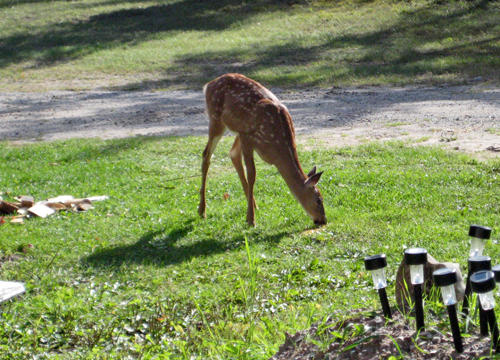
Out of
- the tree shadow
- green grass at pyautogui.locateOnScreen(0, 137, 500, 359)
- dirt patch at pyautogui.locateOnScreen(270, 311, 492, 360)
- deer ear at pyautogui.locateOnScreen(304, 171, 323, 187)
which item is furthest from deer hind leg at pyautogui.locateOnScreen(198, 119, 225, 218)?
the tree shadow

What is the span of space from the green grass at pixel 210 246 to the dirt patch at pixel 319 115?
63.4 inches

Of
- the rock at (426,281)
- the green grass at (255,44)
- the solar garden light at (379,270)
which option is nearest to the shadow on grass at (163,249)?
the rock at (426,281)

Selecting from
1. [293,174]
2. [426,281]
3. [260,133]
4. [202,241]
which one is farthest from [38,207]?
[426,281]

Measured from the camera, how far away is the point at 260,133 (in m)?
7.41

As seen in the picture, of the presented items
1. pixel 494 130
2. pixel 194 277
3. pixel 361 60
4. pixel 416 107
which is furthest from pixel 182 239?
pixel 361 60

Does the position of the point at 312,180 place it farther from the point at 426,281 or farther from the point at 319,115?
the point at 319,115

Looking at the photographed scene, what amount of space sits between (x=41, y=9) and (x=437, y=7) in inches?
946

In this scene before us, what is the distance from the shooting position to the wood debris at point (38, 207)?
8133mm

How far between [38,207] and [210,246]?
2833 mm

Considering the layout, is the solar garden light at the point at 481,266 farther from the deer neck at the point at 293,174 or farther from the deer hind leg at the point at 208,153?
the deer hind leg at the point at 208,153

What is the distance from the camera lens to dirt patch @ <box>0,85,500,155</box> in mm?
12188

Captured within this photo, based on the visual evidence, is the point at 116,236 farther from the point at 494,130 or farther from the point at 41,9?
the point at 41,9

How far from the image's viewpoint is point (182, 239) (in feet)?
23.5

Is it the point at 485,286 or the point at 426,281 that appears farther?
the point at 426,281
